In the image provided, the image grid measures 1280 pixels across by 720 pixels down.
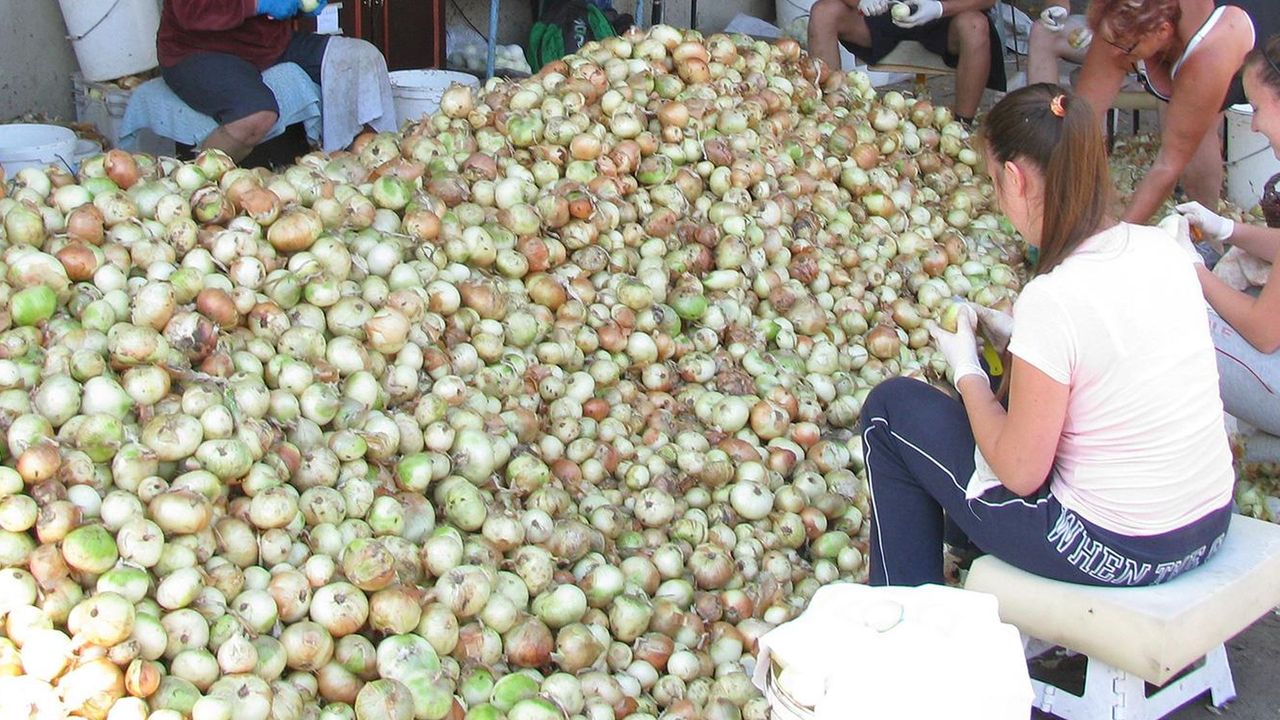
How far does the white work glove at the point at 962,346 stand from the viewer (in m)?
2.18

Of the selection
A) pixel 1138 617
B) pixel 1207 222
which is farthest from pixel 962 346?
pixel 1207 222

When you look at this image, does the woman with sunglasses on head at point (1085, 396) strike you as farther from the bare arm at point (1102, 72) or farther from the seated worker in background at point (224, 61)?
the seated worker in background at point (224, 61)

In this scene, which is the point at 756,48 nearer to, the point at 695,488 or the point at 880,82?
the point at 695,488

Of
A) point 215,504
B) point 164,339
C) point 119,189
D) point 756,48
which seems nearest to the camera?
point 215,504

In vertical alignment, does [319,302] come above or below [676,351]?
above

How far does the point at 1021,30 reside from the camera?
7605 mm

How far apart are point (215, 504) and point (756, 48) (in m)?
2.77

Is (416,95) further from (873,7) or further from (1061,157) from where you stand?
(1061,157)

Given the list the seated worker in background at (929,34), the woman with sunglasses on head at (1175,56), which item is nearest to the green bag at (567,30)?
the seated worker in background at (929,34)

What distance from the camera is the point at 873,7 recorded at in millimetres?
5574

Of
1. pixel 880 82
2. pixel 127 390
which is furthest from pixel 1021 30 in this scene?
pixel 127 390

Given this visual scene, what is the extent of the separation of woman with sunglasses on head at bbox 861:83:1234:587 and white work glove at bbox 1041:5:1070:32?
3694mm

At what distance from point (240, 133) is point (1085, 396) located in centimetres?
347

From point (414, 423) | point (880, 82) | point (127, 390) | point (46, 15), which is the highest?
point (127, 390)
